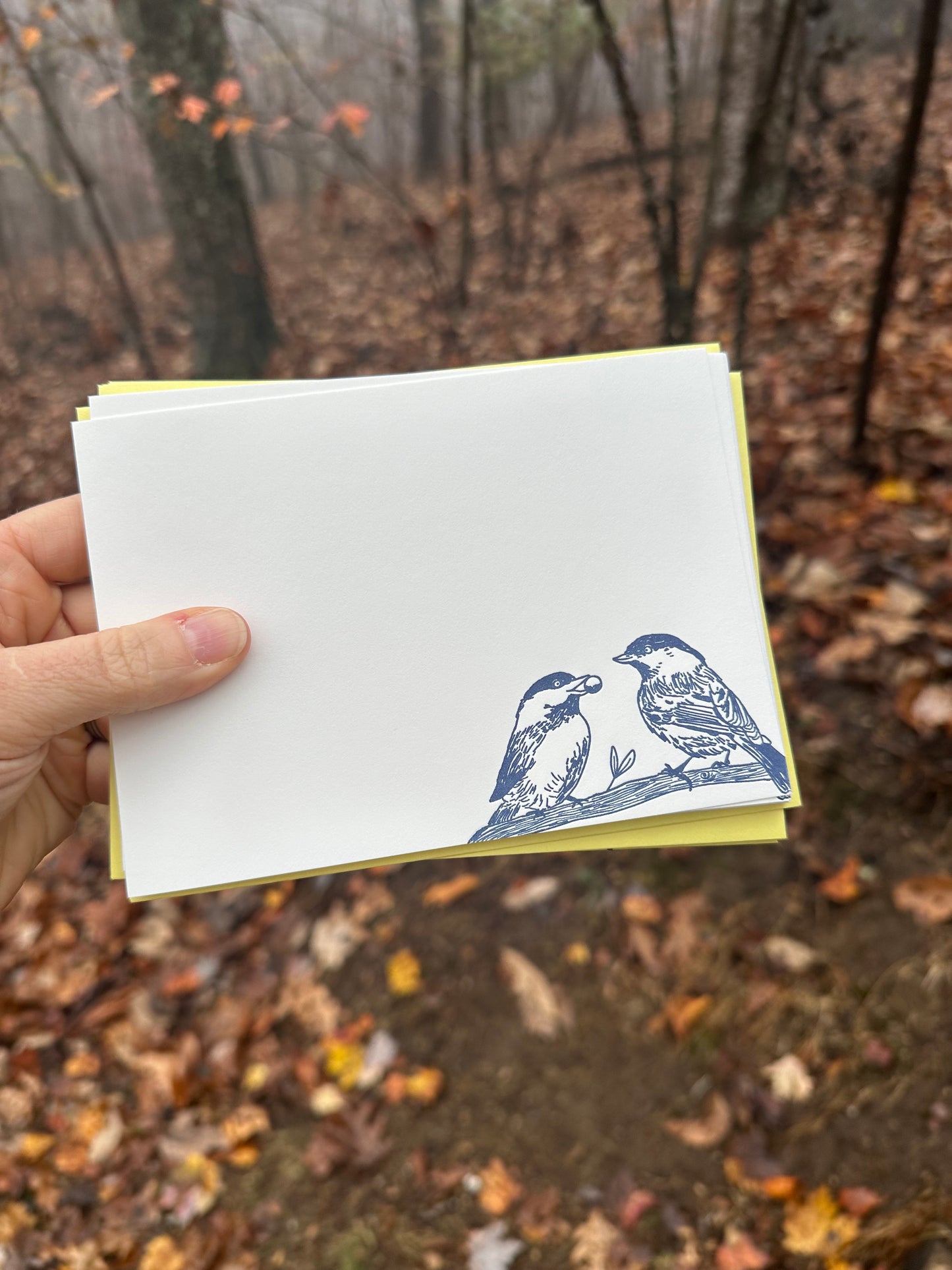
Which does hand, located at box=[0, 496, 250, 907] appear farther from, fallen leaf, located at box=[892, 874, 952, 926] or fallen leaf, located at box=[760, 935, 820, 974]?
fallen leaf, located at box=[892, 874, 952, 926]

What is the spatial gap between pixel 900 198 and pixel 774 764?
195cm

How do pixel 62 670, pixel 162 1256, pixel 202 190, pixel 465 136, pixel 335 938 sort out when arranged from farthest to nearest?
pixel 465 136
pixel 202 190
pixel 335 938
pixel 162 1256
pixel 62 670

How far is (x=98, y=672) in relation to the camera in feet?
3.75

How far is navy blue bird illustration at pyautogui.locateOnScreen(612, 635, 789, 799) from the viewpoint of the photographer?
1.27m

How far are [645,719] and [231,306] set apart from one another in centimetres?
412

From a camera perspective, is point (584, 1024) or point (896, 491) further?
point (896, 491)

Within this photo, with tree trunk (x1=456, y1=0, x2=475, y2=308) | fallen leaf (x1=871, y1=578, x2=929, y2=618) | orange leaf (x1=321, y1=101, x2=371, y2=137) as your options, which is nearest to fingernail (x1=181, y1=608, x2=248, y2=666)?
fallen leaf (x1=871, y1=578, x2=929, y2=618)

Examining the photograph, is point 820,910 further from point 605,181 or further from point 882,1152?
point 605,181

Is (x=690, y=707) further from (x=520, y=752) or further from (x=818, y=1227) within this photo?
(x=818, y=1227)

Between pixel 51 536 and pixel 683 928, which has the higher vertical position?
pixel 51 536

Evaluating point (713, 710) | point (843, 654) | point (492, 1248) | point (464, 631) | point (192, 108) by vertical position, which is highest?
point (192, 108)

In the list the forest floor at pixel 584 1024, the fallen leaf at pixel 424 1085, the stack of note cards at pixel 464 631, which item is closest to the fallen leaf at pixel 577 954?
the forest floor at pixel 584 1024

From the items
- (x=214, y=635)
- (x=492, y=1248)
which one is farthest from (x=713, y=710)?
(x=492, y=1248)

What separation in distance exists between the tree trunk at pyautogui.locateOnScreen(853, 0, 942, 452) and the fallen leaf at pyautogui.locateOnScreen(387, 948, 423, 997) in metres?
2.30
